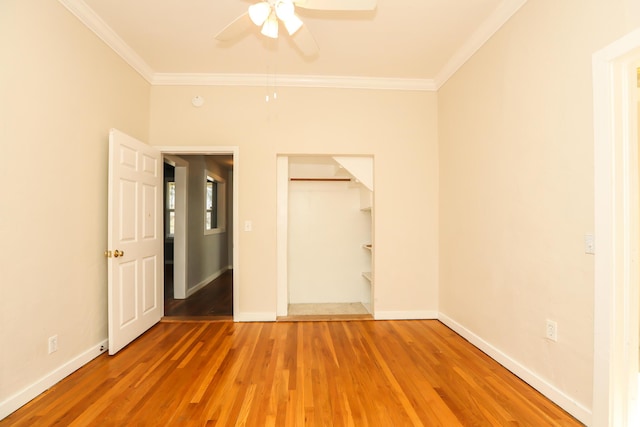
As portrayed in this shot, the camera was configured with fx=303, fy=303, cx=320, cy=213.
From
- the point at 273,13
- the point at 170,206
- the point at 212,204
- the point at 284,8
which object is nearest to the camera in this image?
the point at 284,8

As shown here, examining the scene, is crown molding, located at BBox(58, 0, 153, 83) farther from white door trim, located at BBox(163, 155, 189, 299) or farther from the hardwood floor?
the hardwood floor

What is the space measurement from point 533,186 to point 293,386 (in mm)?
2187

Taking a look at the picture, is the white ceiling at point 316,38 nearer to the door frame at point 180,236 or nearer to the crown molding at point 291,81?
the crown molding at point 291,81

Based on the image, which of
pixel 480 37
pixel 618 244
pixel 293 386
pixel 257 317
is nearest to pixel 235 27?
pixel 480 37

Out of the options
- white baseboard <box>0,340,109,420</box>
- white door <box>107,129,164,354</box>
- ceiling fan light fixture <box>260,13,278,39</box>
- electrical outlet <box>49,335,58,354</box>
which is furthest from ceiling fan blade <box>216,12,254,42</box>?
white baseboard <box>0,340,109,420</box>

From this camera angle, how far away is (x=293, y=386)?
210cm

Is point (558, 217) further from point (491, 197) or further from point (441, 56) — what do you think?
point (441, 56)

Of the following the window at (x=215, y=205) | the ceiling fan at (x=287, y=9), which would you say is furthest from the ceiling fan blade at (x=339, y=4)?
the window at (x=215, y=205)

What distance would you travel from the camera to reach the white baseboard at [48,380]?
1.79 metres

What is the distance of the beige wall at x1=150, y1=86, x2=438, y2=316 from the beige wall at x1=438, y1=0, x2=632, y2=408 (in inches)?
21.2

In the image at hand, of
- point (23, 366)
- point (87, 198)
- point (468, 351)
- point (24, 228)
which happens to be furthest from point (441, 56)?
point (23, 366)

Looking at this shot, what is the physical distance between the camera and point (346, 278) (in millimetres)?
4445

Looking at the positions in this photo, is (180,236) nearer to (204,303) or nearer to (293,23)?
(204,303)

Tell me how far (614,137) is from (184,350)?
3.39 m
